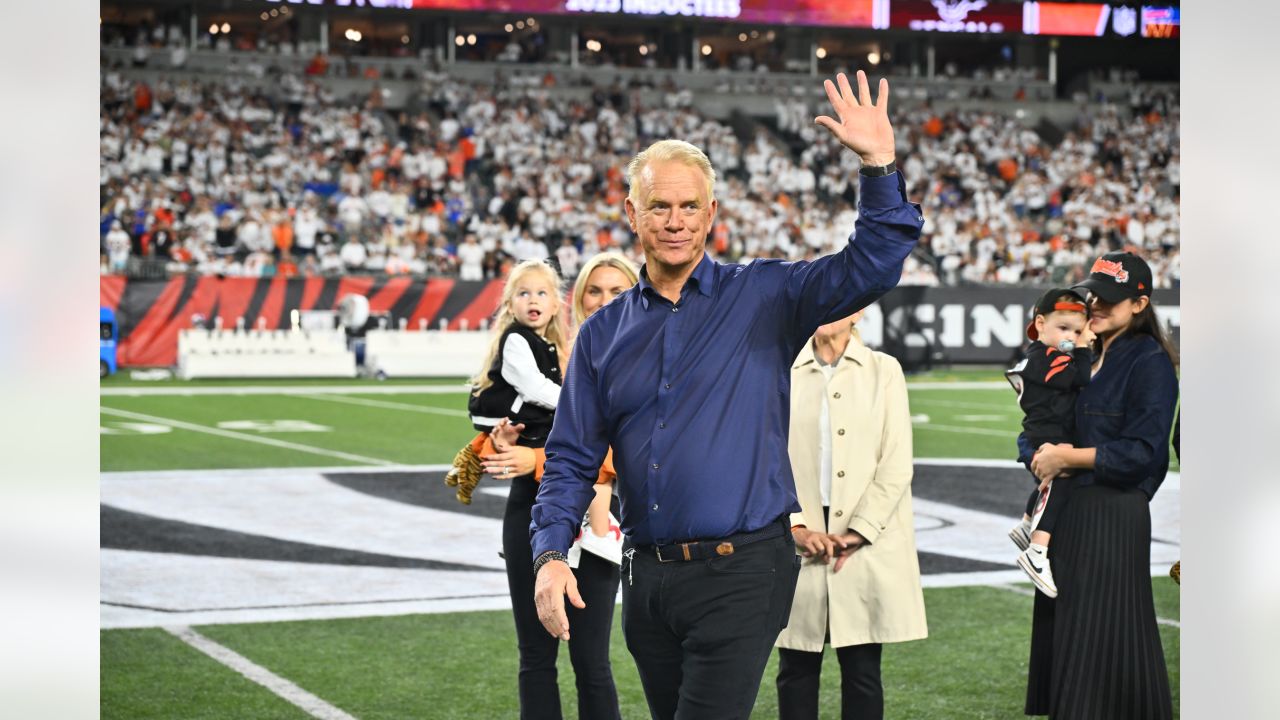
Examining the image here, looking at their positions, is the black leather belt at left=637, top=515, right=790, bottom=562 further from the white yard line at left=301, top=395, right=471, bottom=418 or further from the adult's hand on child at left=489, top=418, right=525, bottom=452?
the white yard line at left=301, top=395, right=471, bottom=418

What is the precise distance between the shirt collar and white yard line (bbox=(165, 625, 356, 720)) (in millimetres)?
2982

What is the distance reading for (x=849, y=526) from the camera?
5.27m

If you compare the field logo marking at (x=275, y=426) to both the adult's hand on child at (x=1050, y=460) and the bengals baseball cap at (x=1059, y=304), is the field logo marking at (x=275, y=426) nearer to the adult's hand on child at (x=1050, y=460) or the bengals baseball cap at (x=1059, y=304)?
the bengals baseball cap at (x=1059, y=304)

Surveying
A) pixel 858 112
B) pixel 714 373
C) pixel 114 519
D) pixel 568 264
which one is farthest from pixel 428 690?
pixel 568 264

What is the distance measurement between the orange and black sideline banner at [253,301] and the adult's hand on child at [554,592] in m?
21.9

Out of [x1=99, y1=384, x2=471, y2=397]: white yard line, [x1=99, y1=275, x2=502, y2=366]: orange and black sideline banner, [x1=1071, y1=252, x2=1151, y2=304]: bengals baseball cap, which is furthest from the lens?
[x1=99, y1=275, x2=502, y2=366]: orange and black sideline banner

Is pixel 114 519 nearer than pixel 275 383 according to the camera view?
Yes

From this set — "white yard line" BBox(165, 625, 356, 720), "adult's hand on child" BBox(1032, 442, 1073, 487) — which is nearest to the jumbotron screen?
"white yard line" BBox(165, 625, 356, 720)

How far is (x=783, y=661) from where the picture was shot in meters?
5.37

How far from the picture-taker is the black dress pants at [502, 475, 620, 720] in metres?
4.91

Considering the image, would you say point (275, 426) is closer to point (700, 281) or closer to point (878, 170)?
point (700, 281)
